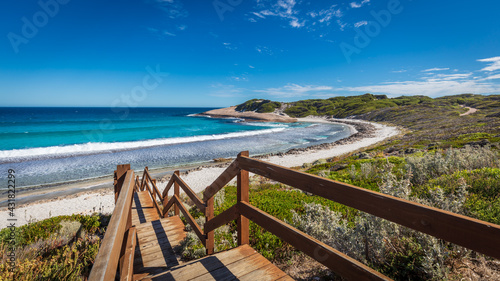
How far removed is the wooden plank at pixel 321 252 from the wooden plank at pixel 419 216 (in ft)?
1.53

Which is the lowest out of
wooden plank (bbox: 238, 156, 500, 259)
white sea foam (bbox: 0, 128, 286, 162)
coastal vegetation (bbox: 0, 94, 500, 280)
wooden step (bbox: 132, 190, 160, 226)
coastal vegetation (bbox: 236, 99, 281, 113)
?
white sea foam (bbox: 0, 128, 286, 162)

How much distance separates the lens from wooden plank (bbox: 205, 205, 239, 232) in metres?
3.17

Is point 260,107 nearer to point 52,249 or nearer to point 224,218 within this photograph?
point 52,249

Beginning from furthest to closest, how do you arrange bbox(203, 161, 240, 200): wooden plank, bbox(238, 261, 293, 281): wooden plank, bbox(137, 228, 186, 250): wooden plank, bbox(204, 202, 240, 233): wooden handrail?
bbox(137, 228, 186, 250): wooden plank → bbox(204, 202, 240, 233): wooden handrail → bbox(203, 161, 240, 200): wooden plank → bbox(238, 261, 293, 281): wooden plank

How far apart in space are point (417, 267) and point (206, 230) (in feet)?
9.40

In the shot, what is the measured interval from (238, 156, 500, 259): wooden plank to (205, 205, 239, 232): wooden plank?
130cm

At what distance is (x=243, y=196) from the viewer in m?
3.08

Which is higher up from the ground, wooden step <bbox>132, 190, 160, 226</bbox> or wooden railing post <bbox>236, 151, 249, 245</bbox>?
wooden railing post <bbox>236, 151, 249, 245</bbox>

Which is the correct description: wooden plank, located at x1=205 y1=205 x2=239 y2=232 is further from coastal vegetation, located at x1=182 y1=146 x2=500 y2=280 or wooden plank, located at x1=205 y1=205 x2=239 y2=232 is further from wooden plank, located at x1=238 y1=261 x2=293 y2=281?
coastal vegetation, located at x1=182 y1=146 x2=500 y2=280

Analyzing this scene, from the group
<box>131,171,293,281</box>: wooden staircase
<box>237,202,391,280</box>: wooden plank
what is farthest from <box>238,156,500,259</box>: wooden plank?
<box>131,171,293,281</box>: wooden staircase

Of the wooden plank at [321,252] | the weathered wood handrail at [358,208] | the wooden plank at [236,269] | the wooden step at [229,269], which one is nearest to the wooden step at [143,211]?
the wooden step at [229,269]

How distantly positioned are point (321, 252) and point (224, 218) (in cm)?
159

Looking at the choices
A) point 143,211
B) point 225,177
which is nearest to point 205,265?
point 225,177

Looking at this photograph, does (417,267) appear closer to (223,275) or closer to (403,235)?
(403,235)
